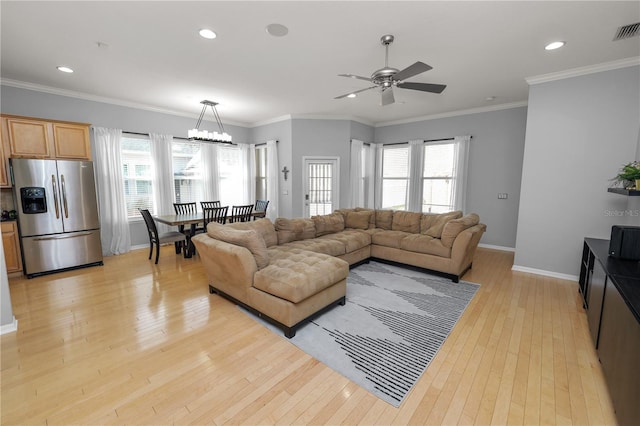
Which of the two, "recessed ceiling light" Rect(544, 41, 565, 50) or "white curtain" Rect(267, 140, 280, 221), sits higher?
"recessed ceiling light" Rect(544, 41, 565, 50)

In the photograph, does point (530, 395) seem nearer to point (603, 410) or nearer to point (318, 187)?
point (603, 410)

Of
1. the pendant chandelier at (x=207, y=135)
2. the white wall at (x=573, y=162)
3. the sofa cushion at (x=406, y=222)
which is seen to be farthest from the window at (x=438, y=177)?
the pendant chandelier at (x=207, y=135)

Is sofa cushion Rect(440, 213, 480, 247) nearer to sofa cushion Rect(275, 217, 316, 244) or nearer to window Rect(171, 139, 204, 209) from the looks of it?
sofa cushion Rect(275, 217, 316, 244)

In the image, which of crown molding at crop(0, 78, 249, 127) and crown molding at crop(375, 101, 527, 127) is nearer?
crown molding at crop(0, 78, 249, 127)

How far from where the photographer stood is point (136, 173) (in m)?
5.63

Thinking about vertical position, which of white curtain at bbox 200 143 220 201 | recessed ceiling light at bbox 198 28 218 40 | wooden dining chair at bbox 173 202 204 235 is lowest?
wooden dining chair at bbox 173 202 204 235

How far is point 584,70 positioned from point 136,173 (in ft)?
25.4

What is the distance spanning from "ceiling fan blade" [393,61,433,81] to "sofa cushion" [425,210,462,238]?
2.53m

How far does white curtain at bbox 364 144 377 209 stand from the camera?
23.8 ft

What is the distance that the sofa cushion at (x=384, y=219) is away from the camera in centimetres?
529

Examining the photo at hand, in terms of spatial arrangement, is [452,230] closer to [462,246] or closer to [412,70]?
[462,246]

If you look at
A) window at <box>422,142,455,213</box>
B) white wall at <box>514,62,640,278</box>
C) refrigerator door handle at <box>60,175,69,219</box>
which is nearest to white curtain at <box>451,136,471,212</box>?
window at <box>422,142,455,213</box>

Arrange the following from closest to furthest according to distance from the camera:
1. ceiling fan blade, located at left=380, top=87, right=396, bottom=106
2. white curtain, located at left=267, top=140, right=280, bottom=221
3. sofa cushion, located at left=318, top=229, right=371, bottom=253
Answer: ceiling fan blade, located at left=380, top=87, right=396, bottom=106, sofa cushion, located at left=318, top=229, right=371, bottom=253, white curtain, located at left=267, top=140, right=280, bottom=221

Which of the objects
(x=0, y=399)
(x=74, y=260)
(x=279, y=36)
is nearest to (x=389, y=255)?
(x=279, y=36)
